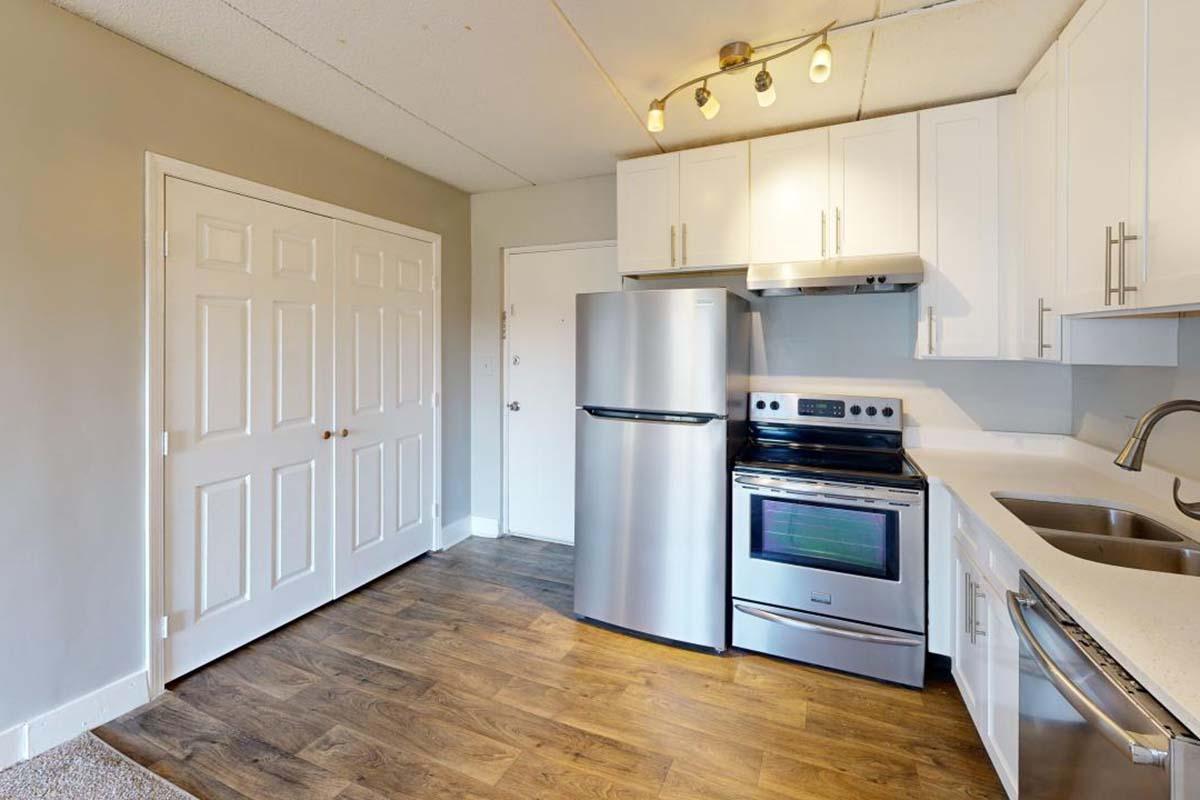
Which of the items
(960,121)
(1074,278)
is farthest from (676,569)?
(960,121)

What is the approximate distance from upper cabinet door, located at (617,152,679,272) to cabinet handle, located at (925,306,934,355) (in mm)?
1190

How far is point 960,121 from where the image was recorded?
7.32 feet

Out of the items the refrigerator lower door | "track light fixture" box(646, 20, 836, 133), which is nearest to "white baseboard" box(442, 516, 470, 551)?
the refrigerator lower door

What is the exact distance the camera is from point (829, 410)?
2.66 metres

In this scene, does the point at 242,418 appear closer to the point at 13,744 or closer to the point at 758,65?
the point at 13,744

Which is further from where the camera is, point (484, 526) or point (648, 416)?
point (484, 526)

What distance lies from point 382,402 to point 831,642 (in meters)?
2.60

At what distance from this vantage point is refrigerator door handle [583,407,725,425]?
2.35 meters

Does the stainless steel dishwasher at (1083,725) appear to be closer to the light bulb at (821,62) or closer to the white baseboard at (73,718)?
the light bulb at (821,62)

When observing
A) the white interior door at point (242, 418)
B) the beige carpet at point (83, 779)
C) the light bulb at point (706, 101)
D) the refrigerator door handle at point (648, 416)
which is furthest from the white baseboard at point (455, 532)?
the light bulb at point (706, 101)

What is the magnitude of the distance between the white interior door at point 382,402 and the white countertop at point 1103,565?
2.77m

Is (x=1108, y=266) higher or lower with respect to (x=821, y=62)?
lower

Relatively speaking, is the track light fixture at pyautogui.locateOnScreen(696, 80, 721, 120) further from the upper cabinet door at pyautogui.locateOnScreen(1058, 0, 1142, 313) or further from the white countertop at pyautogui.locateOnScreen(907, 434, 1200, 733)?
the white countertop at pyautogui.locateOnScreen(907, 434, 1200, 733)

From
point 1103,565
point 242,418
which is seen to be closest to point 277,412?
point 242,418
